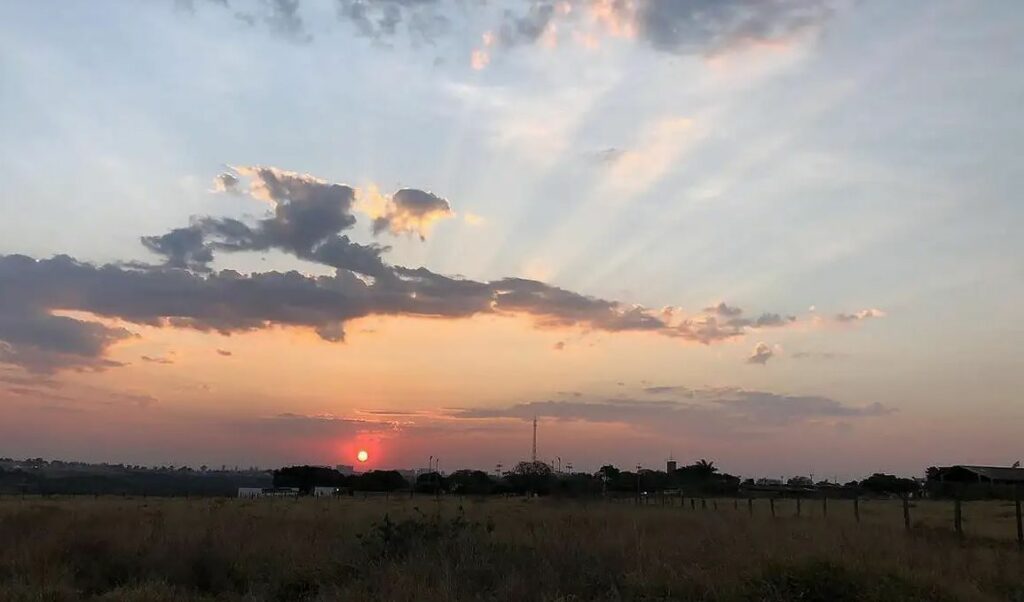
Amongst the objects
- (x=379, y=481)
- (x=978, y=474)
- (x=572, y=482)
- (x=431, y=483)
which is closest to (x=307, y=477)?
(x=379, y=481)

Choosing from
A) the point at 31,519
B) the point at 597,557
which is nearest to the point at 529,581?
the point at 597,557

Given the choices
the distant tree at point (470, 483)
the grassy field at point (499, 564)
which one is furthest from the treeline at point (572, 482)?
the grassy field at point (499, 564)

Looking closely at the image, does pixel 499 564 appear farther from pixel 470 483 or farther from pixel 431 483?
pixel 431 483

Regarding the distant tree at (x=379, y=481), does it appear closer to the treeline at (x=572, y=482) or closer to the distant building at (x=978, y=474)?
the treeline at (x=572, y=482)

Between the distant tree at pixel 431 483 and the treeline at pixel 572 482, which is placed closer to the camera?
the treeline at pixel 572 482

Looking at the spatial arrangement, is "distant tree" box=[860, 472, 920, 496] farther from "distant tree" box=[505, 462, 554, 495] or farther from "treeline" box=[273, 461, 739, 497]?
"distant tree" box=[505, 462, 554, 495]

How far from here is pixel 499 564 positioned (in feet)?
45.3

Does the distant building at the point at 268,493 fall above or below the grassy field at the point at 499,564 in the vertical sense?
below

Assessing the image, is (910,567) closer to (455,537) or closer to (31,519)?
(455,537)

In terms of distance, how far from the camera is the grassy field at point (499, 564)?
11.9 meters

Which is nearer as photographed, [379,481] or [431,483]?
[431,483]

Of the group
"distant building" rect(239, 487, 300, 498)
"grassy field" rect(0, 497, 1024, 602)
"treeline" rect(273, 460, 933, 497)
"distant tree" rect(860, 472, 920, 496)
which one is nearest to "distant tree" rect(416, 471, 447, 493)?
"treeline" rect(273, 460, 933, 497)

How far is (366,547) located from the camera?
617 inches

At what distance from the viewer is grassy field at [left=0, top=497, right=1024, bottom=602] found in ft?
39.0
